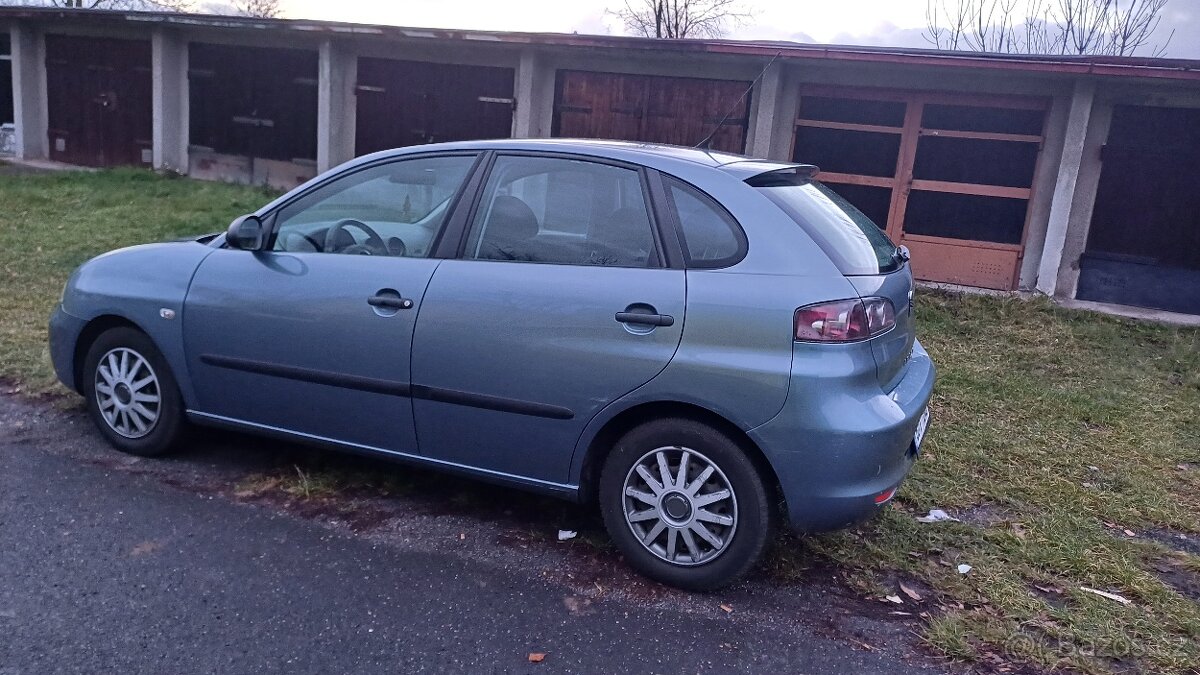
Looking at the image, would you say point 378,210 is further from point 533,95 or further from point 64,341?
point 533,95

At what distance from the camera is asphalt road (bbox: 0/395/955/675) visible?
3.02 meters

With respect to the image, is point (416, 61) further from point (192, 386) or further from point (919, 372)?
point (919, 372)

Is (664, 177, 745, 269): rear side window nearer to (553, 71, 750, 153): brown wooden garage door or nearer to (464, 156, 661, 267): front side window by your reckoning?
(464, 156, 661, 267): front side window

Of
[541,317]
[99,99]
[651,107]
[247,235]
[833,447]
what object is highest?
[651,107]


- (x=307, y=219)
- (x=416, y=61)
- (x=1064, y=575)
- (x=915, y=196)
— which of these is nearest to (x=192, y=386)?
(x=307, y=219)

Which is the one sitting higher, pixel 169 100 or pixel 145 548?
pixel 169 100

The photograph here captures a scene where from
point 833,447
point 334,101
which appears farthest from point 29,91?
point 833,447

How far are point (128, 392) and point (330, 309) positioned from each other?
1.28m

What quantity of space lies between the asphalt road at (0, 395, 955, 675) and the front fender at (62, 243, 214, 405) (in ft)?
2.18

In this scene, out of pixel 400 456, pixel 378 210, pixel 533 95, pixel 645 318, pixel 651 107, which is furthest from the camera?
pixel 533 95

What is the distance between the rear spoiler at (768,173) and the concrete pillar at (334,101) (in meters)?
10.8

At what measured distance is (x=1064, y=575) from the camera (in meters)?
3.80

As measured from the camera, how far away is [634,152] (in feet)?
12.4

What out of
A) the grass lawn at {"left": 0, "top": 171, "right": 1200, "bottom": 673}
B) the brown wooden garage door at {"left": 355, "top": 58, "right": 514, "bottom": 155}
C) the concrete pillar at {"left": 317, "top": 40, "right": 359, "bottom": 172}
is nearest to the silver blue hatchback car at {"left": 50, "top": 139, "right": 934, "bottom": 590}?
the grass lawn at {"left": 0, "top": 171, "right": 1200, "bottom": 673}
